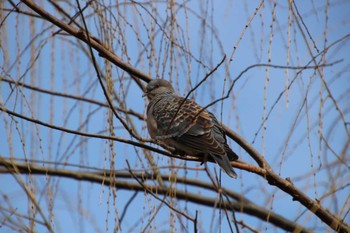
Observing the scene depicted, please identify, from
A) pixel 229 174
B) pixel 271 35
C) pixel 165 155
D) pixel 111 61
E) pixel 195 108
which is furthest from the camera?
pixel 195 108

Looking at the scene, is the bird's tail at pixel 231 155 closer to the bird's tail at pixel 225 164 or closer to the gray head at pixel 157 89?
the bird's tail at pixel 225 164

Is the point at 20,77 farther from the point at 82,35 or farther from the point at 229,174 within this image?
the point at 229,174

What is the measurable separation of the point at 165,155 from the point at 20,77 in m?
0.87

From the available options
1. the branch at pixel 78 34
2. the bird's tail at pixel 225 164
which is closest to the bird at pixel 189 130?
the bird's tail at pixel 225 164

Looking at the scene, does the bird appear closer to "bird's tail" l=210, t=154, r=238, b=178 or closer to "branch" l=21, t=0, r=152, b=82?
"bird's tail" l=210, t=154, r=238, b=178

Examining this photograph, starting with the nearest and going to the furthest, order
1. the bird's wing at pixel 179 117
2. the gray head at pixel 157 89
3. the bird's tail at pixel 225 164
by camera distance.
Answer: the bird's tail at pixel 225 164
the bird's wing at pixel 179 117
the gray head at pixel 157 89

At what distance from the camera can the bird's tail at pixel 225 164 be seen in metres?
3.03

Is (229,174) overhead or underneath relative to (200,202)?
underneath

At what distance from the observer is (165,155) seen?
2771 millimetres

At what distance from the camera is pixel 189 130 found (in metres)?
3.45

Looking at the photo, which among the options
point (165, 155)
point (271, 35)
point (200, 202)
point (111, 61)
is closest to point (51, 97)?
point (111, 61)

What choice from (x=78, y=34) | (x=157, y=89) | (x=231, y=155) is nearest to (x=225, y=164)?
(x=231, y=155)

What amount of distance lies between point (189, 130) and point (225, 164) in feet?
1.39

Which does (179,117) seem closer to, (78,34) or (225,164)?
(225,164)
